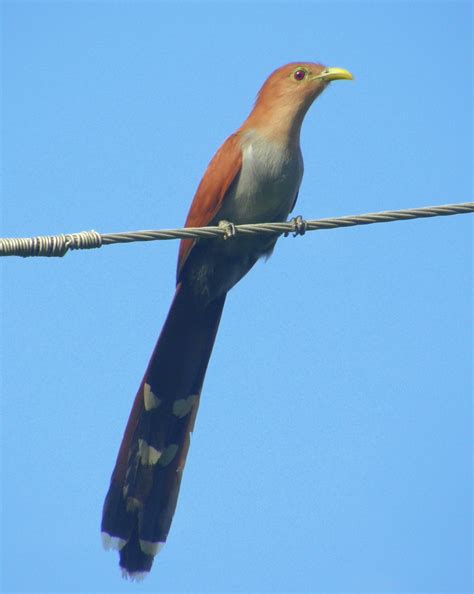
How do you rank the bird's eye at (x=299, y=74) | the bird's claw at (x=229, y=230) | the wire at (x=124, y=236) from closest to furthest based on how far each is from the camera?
1. the wire at (x=124, y=236)
2. the bird's claw at (x=229, y=230)
3. the bird's eye at (x=299, y=74)

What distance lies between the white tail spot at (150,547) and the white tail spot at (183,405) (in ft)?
2.55

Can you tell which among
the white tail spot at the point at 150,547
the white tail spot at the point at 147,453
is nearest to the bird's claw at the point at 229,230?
the white tail spot at the point at 147,453

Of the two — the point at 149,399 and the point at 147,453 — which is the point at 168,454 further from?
the point at 149,399

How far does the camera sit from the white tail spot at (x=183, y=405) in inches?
248

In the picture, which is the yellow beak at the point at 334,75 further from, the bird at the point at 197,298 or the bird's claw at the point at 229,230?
the bird's claw at the point at 229,230

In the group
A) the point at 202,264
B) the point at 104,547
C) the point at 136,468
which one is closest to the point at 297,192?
the point at 202,264

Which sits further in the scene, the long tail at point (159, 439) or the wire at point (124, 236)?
the long tail at point (159, 439)

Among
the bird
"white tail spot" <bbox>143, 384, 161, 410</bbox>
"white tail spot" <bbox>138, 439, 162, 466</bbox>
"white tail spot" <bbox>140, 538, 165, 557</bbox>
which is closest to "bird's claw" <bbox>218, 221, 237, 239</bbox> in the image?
the bird

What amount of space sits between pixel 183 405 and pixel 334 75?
2277 mm

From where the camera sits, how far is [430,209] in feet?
15.6

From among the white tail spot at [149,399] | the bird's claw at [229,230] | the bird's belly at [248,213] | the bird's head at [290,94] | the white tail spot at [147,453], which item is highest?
the bird's head at [290,94]

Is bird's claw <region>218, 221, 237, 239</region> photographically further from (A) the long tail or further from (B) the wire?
(A) the long tail

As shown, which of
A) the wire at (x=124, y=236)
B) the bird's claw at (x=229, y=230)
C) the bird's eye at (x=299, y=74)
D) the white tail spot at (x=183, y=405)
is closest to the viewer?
the wire at (x=124, y=236)

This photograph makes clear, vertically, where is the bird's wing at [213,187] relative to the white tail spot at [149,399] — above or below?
above
